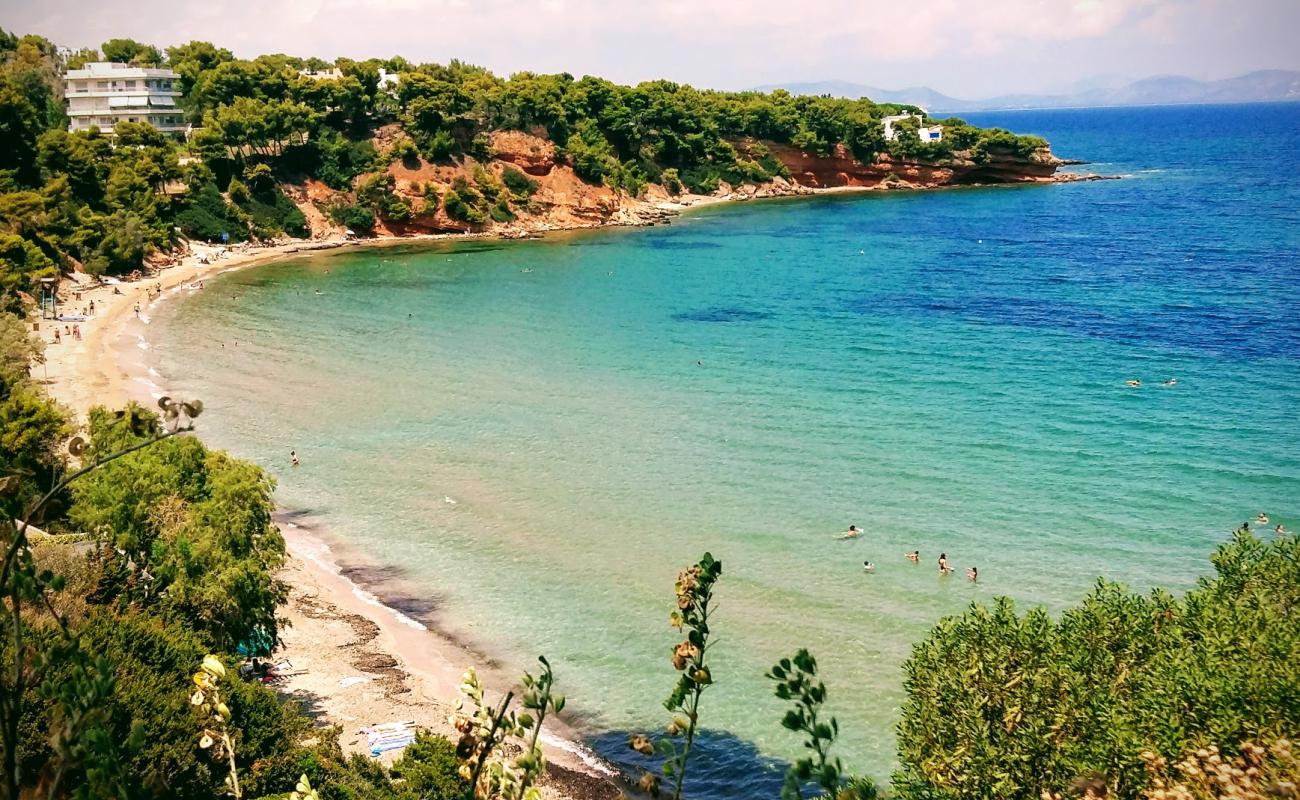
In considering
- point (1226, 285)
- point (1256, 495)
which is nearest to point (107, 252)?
point (1256, 495)

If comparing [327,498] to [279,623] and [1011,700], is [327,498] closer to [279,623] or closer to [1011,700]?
[279,623]

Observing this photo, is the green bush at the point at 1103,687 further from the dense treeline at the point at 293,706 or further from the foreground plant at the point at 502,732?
the foreground plant at the point at 502,732

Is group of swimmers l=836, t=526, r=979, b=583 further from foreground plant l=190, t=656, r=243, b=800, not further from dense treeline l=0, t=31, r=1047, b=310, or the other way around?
dense treeline l=0, t=31, r=1047, b=310

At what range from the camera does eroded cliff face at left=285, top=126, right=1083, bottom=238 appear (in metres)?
102

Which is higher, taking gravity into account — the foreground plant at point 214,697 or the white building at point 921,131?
the white building at point 921,131

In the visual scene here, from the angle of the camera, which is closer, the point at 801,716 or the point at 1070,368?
the point at 801,716

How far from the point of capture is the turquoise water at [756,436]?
27.0 m

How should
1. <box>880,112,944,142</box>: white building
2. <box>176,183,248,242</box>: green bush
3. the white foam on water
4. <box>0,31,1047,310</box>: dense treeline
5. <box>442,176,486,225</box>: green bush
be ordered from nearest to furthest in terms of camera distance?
the white foam on water, <box>0,31,1047,310</box>: dense treeline, <box>176,183,248,242</box>: green bush, <box>442,176,486,225</box>: green bush, <box>880,112,944,142</box>: white building

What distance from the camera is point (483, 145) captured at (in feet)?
354

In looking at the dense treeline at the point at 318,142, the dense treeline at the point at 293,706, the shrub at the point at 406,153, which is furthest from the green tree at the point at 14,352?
the shrub at the point at 406,153

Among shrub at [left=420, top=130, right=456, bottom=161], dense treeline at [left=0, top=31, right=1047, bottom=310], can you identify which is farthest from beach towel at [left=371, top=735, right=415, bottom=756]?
shrub at [left=420, top=130, right=456, bottom=161]

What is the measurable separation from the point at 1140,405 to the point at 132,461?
39.0 metres

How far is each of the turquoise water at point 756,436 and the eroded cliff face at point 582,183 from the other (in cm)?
2111

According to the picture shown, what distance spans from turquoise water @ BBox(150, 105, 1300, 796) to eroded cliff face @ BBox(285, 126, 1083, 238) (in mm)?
21109
